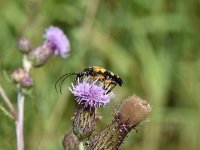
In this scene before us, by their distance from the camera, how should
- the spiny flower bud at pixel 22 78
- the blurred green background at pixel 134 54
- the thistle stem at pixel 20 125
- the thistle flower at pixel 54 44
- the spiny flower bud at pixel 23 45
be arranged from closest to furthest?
1. the thistle stem at pixel 20 125
2. the spiny flower bud at pixel 22 78
3. the spiny flower bud at pixel 23 45
4. the thistle flower at pixel 54 44
5. the blurred green background at pixel 134 54

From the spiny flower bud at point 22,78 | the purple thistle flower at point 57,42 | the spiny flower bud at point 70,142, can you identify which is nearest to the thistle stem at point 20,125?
the spiny flower bud at point 22,78

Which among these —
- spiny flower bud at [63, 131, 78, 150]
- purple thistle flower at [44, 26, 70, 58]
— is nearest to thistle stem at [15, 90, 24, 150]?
spiny flower bud at [63, 131, 78, 150]

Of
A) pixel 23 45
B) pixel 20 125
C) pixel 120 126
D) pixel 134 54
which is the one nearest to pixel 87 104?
pixel 120 126

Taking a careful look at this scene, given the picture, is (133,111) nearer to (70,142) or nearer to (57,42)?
(70,142)

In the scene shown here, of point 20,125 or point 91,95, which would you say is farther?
point 20,125

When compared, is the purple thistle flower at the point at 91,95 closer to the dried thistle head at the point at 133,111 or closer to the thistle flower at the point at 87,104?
the thistle flower at the point at 87,104

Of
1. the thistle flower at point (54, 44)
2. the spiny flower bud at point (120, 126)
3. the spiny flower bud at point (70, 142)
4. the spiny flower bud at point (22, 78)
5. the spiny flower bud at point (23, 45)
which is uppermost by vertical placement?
the thistle flower at point (54, 44)

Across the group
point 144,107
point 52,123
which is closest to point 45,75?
point 52,123
